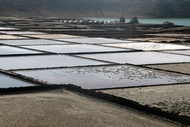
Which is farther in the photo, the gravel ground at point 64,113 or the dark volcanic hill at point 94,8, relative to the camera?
the dark volcanic hill at point 94,8

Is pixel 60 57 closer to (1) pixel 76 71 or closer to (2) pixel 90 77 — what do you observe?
(1) pixel 76 71

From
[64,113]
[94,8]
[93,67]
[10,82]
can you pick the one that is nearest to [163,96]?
[64,113]

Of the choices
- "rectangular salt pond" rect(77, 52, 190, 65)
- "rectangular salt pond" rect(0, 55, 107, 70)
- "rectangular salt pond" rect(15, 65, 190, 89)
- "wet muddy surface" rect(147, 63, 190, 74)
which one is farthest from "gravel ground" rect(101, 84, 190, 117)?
"rectangular salt pond" rect(77, 52, 190, 65)

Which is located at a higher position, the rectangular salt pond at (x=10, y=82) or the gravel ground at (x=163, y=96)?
the rectangular salt pond at (x=10, y=82)

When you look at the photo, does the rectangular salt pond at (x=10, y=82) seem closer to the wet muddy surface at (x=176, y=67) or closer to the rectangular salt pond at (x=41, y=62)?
the rectangular salt pond at (x=41, y=62)

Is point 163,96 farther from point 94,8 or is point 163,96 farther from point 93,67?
point 94,8

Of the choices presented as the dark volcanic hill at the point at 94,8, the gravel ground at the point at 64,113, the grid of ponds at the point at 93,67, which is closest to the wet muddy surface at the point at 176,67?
the grid of ponds at the point at 93,67

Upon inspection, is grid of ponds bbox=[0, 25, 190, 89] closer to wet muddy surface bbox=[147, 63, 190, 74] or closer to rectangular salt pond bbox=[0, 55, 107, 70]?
rectangular salt pond bbox=[0, 55, 107, 70]
